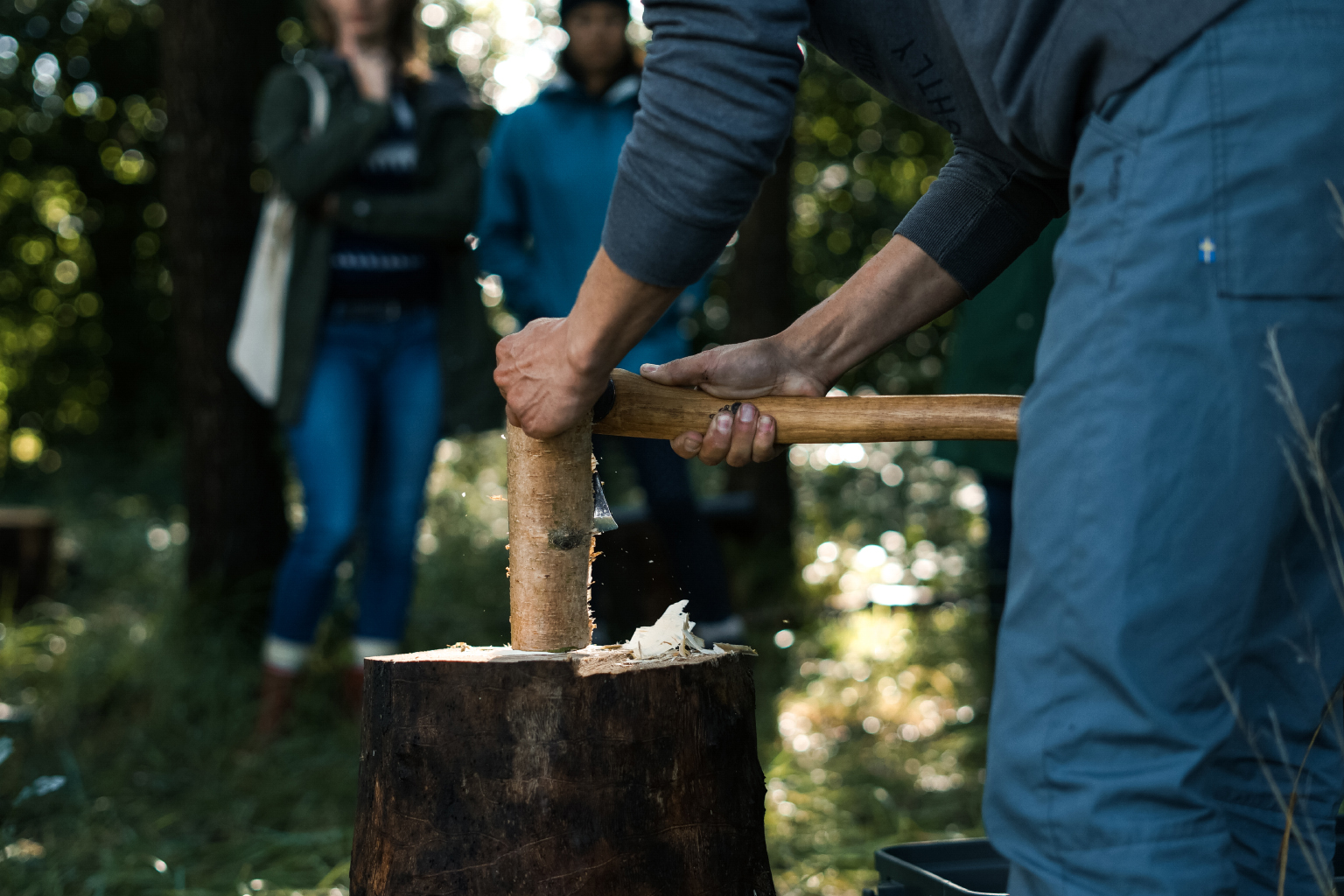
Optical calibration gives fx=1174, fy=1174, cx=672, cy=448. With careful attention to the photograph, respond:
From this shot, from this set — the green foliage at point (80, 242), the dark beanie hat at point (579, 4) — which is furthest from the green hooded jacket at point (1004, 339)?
the green foliage at point (80, 242)

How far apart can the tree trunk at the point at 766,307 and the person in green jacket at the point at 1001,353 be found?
233 cm

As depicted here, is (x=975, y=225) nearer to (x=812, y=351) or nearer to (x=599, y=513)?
(x=812, y=351)

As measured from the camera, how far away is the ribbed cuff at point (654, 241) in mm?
1163

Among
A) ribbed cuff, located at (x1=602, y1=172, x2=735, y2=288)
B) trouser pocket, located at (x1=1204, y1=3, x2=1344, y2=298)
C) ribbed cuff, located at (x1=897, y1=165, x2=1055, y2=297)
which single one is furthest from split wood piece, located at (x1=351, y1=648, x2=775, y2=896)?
trouser pocket, located at (x1=1204, y1=3, x2=1344, y2=298)

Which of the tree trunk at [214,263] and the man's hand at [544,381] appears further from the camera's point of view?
the tree trunk at [214,263]

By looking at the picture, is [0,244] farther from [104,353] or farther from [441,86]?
[441,86]

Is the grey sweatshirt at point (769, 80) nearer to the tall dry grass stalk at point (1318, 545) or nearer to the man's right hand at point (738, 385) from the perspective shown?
the tall dry grass stalk at point (1318, 545)

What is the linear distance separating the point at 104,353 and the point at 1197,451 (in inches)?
563

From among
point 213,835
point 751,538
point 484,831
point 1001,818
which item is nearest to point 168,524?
point 751,538

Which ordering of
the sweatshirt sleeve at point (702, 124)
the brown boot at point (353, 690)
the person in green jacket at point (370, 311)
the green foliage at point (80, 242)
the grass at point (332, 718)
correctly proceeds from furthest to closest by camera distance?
the green foliage at point (80, 242) < the brown boot at point (353, 690) < the person in green jacket at point (370, 311) < the grass at point (332, 718) < the sweatshirt sleeve at point (702, 124)

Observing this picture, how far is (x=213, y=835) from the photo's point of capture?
2.89 meters

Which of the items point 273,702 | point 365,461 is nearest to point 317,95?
point 365,461

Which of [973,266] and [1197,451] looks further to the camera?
[973,266]

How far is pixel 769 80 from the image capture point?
3.71ft
